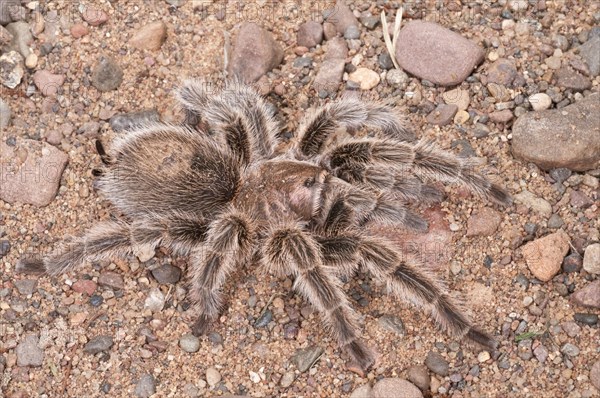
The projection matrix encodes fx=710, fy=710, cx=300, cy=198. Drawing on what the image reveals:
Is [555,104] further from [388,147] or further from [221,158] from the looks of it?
[221,158]

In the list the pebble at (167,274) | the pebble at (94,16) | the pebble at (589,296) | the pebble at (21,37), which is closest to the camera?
the pebble at (589,296)

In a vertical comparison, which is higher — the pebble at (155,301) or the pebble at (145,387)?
the pebble at (155,301)

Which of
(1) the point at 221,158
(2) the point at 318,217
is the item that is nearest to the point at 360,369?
(2) the point at 318,217

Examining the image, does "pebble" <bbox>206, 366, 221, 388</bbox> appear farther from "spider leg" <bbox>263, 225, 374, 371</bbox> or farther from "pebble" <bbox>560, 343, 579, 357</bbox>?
"pebble" <bbox>560, 343, 579, 357</bbox>

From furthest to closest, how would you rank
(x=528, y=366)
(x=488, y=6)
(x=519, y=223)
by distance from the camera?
(x=488, y=6), (x=519, y=223), (x=528, y=366)

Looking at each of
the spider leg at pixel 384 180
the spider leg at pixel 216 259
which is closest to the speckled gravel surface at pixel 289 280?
the spider leg at pixel 216 259

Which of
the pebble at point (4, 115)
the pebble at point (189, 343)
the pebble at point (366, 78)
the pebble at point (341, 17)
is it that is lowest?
the pebble at point (189, 343)

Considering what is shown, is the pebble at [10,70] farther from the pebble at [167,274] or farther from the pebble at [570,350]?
the pebble at [570,350]
